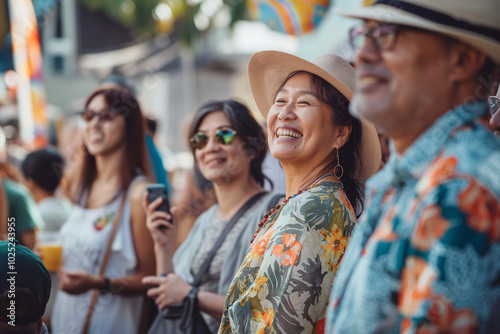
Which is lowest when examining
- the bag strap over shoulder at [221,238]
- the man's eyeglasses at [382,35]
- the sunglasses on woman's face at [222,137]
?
the bag strap over shoulder at [221,238]

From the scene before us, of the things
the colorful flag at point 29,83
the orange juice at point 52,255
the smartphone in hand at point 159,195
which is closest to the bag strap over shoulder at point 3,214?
the orange juice at point 52,255

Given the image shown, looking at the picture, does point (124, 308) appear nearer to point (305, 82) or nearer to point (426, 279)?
point (305, 82)

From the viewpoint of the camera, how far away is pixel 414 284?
3.75 feet

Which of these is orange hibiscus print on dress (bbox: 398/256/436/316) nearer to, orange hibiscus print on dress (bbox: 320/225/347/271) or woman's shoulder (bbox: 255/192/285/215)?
orange hibiscus print on dress (bbox: 320/225/347/271)

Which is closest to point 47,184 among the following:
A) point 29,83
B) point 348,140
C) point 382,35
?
point 348,140

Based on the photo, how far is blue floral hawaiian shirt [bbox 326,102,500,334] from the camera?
111 centimetres

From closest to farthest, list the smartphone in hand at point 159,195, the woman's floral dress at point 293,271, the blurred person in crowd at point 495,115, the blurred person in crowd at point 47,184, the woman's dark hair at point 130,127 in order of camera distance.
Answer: the woman's floral dress at point 293,271 → the blurred person in crowd at point 495,115 → the smartphone in hand at point 159,195 → the woman's dark hair at point 130,127 → the blurred person in crowd at point 47,184

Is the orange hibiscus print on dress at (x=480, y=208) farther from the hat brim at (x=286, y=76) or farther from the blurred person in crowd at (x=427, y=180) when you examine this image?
the hat brim at (x=286, y=76)

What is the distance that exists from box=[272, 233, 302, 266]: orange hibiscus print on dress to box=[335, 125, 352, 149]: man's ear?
0.50 meters

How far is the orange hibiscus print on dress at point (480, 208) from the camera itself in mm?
1118

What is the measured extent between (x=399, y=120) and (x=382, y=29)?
224mm

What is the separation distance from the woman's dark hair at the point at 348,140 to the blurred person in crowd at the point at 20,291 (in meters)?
1.11

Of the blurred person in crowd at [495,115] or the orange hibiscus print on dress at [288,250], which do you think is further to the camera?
the blurred person in crowd at [495,115]

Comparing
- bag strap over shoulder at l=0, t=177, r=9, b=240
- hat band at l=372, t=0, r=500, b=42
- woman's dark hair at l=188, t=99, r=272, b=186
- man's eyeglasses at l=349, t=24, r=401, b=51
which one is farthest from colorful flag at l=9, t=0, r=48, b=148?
hat band at l=372, t=0, r=500, b=42
